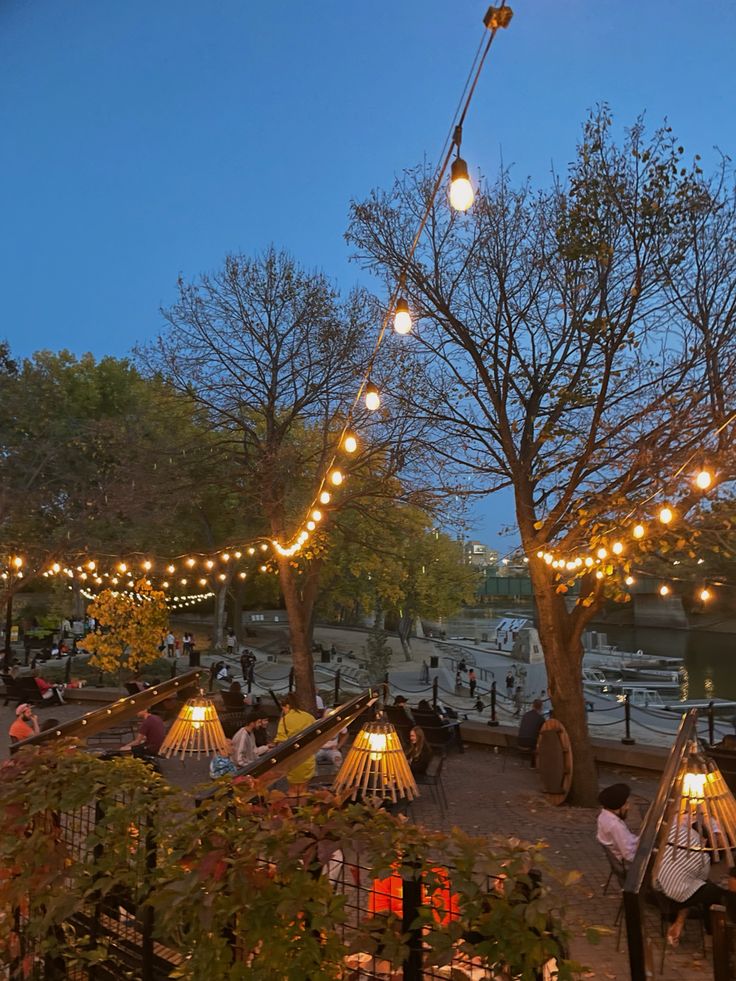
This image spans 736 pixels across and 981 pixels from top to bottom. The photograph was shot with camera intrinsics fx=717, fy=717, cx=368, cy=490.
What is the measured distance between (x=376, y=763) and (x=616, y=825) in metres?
2.57

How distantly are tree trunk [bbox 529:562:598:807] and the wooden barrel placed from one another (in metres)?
0.20

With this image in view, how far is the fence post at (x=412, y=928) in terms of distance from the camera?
8.39 ft

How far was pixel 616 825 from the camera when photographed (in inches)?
236

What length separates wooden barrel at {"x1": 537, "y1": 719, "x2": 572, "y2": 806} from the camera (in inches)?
387

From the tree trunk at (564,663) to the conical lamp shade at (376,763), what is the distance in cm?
567

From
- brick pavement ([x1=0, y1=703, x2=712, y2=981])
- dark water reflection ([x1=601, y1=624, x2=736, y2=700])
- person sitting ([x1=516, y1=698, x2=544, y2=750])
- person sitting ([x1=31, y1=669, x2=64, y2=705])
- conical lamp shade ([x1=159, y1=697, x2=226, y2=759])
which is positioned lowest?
dark water reflection ([x1=601, y1=624, x2=736, y2=700])

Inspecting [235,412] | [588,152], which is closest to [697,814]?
[588,152]

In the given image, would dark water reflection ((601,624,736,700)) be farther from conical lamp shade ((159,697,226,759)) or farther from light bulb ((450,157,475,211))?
light bulb ((450,157,475,211))

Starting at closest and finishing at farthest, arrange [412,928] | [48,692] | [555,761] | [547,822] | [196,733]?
[412,928], [196,733], [547,822], [555,761], [48,692]

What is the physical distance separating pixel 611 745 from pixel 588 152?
896 cm

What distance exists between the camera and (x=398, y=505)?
17766mm

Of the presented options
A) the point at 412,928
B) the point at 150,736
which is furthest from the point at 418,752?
the point at 412,928

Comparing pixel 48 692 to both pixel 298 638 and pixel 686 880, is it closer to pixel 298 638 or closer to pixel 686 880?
pixel 298 638

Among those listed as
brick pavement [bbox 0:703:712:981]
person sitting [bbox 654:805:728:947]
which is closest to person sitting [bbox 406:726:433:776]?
brick pavement [bbox 0:703:712:981]
